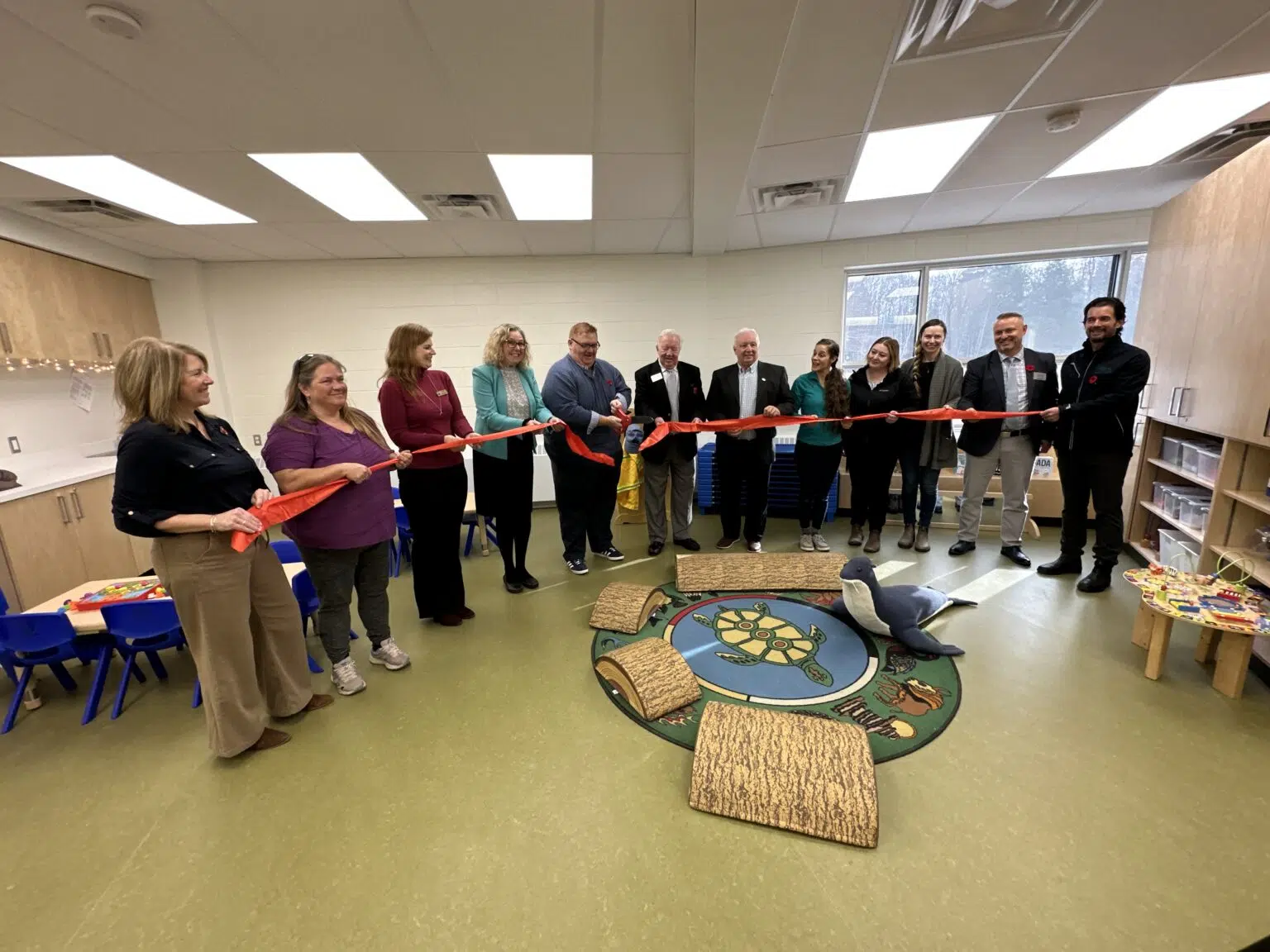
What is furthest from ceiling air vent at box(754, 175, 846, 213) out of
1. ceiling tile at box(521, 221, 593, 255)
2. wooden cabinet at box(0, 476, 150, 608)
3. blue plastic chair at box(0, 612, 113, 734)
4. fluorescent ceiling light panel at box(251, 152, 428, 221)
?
wooden cabinet at box(0, 476, 150, 608)

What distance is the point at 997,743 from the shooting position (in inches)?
80.0

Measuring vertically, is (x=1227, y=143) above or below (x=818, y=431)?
above

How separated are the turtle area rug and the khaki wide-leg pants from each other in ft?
4.84

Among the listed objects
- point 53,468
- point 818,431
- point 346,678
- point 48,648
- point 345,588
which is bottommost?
point 346,678

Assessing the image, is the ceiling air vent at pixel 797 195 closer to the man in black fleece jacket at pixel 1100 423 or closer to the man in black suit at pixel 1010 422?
the man in black suit at pixel 1010 422

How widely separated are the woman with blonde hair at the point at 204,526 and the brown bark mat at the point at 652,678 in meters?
1.51

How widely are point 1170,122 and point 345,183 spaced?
5214mm

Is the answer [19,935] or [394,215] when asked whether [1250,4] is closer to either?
[394,215]

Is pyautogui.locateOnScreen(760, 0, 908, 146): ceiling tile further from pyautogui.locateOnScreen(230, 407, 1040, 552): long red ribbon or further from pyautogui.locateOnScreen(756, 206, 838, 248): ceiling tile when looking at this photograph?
pyautogui.locateOnScreen(230, 407, 1040, 552): long red ribbon

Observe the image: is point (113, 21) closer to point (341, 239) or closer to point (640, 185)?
point (640, 185)

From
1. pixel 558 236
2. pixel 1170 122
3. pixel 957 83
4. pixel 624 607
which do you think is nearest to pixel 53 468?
pixel 558 236

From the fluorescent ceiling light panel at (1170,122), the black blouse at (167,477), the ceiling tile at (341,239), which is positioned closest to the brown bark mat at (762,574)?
the black blouse at (167,477)

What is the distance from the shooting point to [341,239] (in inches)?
177

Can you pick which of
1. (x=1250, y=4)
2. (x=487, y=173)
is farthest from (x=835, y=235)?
(x=487, y=173)
